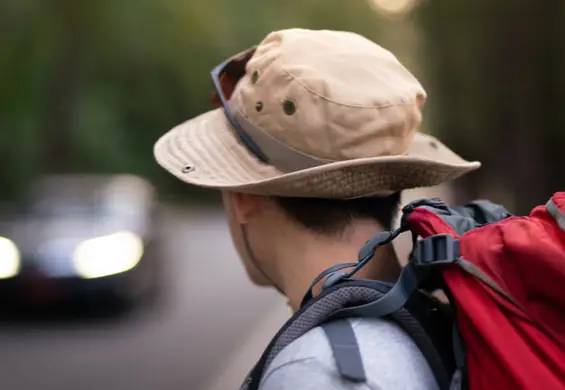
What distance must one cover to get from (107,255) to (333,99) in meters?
6.83

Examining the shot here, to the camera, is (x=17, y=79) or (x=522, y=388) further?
(x=17, y=79)

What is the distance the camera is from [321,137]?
5.37ft

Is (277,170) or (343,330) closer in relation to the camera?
(343,330)

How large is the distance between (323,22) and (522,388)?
2046cm

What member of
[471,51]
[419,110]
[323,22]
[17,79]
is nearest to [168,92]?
Result: [323,22]

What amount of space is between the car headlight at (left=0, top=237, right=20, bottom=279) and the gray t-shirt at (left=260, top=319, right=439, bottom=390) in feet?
22.6

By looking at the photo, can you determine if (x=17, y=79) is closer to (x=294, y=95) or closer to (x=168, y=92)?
(x=168, y=92)

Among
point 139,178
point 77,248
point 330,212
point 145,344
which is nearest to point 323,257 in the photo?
point 330,212

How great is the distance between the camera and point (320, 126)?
1625 millimetres

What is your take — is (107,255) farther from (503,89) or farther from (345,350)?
(345,350)

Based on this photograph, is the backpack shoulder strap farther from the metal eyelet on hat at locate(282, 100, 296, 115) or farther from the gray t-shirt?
the metal eyelet on hat at locate(282, 100, 296, 115)

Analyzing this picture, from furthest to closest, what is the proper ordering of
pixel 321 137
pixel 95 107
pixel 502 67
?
pixel 95 107
pixel 502 67
pixel 321 137

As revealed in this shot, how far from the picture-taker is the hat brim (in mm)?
1625

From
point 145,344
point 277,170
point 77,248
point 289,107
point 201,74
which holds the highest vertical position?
point 289,107
